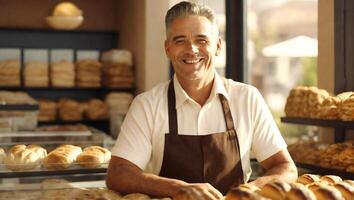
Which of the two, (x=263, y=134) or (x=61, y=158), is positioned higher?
(x=263, y=134)

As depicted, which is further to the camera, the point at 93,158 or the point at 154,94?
the point at 93,158

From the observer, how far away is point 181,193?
1464 mm

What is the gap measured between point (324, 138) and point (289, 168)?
1.55 m

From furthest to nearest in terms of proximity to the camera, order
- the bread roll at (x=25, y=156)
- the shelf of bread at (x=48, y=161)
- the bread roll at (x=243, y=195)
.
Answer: the bread roll at (x=25, y=156)
the shelf of bread at (x=48, y=161)
the bread roll at (x=243, y=195)

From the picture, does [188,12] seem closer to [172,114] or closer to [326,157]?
[172,114]

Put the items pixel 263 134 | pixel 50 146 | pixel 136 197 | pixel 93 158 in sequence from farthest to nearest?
1. pixel 50 146
2. pixel 93 158
3. pixel 263 134
4. pixel 136 197

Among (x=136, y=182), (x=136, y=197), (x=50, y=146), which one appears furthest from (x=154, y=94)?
(x=50, y=146)

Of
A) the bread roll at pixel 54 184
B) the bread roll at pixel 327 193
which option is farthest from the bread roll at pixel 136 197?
the bread roll at pixel 327 193

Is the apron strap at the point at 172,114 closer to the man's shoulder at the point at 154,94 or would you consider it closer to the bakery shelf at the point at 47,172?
the man's shoulder at the point at 154,94

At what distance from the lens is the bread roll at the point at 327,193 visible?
1484 mm

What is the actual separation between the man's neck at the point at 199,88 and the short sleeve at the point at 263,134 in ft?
0.60

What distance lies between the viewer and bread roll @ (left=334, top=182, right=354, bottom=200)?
1.54 m

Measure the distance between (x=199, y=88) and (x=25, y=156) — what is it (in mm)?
969

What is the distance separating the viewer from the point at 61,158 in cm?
260
